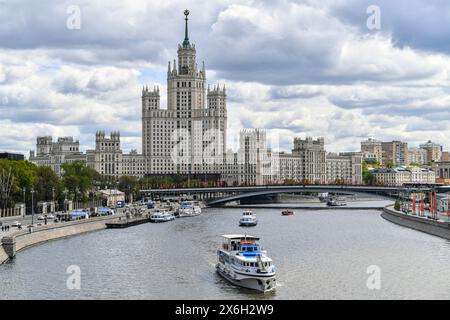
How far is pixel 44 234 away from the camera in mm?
74562

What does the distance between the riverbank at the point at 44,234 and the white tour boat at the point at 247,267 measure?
51.3 ft

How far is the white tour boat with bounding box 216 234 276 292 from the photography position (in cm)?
4972

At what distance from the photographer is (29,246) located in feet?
227

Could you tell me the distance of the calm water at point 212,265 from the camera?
159 feet

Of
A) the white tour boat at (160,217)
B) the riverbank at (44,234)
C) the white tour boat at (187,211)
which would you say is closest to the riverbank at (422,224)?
the white tour boat at (160,217)

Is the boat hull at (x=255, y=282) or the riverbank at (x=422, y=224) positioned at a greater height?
the riverbank at (x=422, y=224)

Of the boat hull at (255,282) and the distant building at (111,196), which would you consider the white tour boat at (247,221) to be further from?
the boat hull at (255,282)

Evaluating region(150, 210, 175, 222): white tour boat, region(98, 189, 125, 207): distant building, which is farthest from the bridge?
region(150, 210, 175, 222): white tour boat

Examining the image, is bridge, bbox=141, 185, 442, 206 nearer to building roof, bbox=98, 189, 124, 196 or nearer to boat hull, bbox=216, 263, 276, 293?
building roof, bbox=98, 189, 124, 196

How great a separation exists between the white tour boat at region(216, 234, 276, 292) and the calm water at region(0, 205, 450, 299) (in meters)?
0.78
